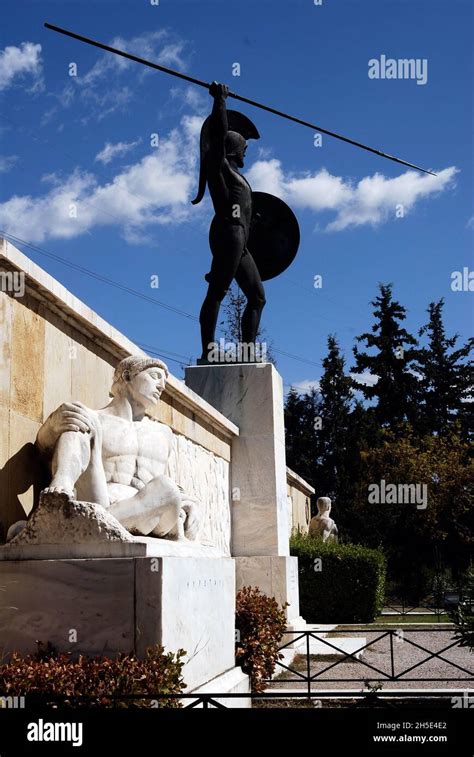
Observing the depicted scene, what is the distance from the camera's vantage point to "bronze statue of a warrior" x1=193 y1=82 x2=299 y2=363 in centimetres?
1158

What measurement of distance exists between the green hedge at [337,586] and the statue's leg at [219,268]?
19.7 feet

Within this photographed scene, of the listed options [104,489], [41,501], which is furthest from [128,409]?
[41,501]

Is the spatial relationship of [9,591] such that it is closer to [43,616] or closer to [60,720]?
[43,616]

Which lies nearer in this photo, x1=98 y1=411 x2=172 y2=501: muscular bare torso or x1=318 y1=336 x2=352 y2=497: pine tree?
x1=98 y1=411 x2=172 y2=501: muscular bare torso

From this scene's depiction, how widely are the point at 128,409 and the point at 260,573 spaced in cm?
590

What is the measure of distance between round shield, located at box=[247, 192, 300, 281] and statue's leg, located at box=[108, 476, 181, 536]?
311 inches

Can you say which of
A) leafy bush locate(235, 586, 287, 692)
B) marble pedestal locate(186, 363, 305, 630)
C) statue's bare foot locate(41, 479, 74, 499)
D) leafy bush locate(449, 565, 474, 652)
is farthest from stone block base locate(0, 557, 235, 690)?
marble pedestal locate(186, 363, 305, 630)

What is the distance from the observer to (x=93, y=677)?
453 cm

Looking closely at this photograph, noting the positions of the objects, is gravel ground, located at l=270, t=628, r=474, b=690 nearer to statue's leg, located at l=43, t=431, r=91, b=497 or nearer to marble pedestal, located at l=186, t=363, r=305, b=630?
marble pedestal, located at l=186, t=363, r=305, b=630

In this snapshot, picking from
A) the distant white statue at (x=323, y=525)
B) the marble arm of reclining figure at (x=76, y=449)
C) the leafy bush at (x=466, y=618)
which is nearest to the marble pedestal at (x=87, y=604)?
the marble arm of reclining figure at (x=76, y=449)

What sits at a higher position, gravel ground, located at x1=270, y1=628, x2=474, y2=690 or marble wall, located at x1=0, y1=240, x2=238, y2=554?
marble wall, located at x1=0, y1=240, x2=238, y2=554

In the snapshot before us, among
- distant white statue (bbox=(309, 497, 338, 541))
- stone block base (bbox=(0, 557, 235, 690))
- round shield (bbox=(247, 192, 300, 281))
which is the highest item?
round shield (bbox=(247, 192, 300, 281))

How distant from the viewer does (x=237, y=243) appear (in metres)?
11.9

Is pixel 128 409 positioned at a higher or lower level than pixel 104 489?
higher
